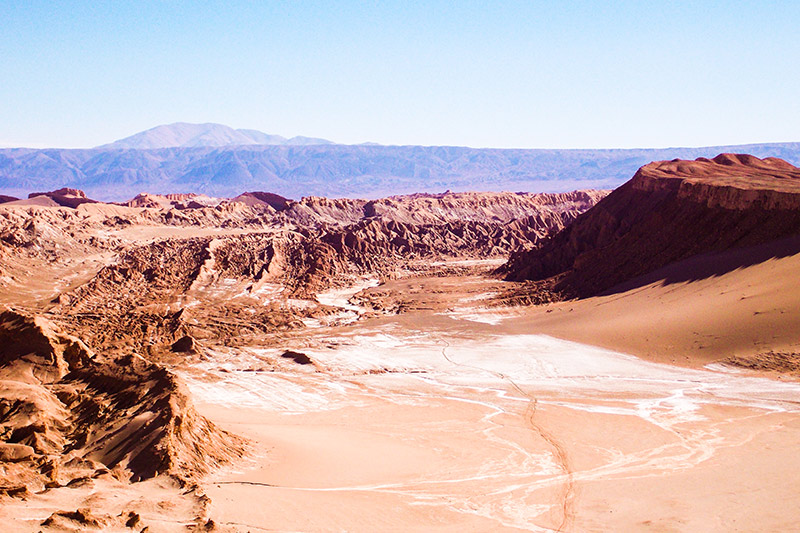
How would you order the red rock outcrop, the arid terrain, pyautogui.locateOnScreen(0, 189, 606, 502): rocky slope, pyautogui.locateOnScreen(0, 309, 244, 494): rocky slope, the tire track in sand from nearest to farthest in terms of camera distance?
pyautogui.locateOnScreen(0, 309, 244, 494): rocky slope, the arid terrain, the tire track in sand, pyautogui.locateOnScreen(0, 189, 606, 502): rocky slope, the red rock outcrop

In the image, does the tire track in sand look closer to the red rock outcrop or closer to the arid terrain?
the arid terrain

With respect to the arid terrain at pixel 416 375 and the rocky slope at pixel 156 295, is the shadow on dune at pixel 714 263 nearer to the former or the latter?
the arid terrain at pixel 416 375

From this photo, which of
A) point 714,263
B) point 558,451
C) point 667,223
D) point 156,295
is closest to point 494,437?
point 558,451

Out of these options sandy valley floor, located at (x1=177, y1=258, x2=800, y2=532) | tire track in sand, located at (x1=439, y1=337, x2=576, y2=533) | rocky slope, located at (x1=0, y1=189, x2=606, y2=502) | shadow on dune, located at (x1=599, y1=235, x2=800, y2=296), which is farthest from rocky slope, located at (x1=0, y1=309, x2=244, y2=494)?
shadow on dune, located at (x1=599, y1=235, x2=800, y2=296)

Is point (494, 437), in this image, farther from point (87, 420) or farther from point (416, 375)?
point (87, 420)

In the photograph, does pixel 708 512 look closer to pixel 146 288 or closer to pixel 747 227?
pixel 747 227

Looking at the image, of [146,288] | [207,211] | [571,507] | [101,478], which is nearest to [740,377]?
[571,507]

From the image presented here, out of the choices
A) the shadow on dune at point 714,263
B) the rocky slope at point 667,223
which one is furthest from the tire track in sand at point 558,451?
the rocky slope at point 667,223

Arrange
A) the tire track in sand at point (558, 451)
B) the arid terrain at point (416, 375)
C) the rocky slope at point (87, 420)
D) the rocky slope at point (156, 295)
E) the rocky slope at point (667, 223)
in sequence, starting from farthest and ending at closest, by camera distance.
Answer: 1. the rocky slope at point (667, 223)
2. the rocky slope at point (156, 295)
3. the tire track in sand at point (558, 451)
4. the arid terrain at point (416, 375)
5. the rocky slope at point (87, 420)

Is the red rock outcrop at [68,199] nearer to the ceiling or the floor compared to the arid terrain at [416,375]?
nearer to the ceiling
